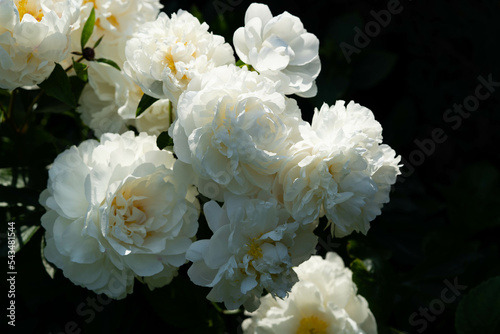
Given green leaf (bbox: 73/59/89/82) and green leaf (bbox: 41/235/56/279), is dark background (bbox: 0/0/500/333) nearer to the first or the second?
green leaf (bbox: 41/235/56/279)

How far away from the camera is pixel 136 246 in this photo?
85cm

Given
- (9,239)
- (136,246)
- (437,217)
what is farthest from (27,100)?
(437,217)

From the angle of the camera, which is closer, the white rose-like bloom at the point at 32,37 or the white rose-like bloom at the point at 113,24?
the white rose-like bloom at the point at 32,37

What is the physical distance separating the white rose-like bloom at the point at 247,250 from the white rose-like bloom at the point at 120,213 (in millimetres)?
64

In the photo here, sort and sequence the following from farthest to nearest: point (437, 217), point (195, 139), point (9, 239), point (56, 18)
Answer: point (437, 217)
point (9, 239)
point (56, 18)
point (195, 139)

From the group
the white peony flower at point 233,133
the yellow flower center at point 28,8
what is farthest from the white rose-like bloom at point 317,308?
the yellow flower center at point 28,8

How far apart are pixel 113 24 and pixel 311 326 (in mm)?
759

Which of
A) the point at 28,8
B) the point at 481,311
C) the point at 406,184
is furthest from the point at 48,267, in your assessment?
the point at 406,184

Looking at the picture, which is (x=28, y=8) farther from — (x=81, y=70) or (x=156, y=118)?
(x=156, y=118)

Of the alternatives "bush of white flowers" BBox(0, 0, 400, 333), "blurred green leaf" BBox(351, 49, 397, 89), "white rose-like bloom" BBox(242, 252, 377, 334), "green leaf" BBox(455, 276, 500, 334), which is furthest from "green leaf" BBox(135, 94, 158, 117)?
"blurred green leaf" BBox(351, 49, 397, 89)

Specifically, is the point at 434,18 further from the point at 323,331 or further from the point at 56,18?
the point at 56,18

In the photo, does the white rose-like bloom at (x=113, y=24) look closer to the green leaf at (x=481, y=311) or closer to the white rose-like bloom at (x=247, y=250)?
the white rose-like bloom at (x=247, y=250)

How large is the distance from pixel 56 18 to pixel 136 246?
16.2 inches

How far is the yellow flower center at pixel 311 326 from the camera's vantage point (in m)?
1.09
